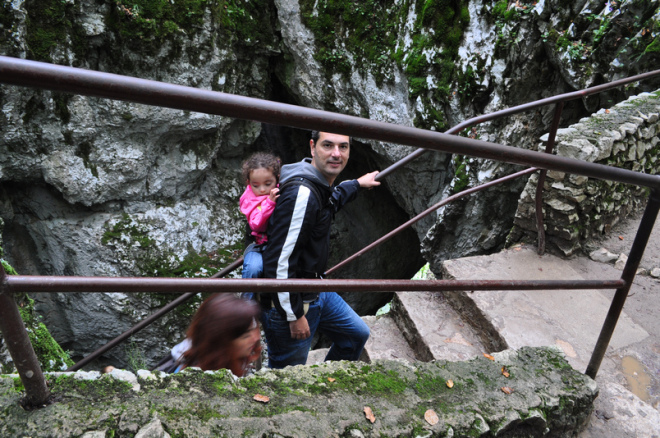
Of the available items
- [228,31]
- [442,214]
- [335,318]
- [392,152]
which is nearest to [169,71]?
[228,31]

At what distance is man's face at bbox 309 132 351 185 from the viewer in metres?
1.75

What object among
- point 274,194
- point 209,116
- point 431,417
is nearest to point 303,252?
point 274,194

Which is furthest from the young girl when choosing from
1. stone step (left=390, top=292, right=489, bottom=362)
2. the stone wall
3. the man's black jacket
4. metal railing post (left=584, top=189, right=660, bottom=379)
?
the stone wall

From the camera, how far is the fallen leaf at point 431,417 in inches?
43.3

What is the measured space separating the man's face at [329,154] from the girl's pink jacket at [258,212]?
0.31 m

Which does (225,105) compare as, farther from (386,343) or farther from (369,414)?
(386,343)

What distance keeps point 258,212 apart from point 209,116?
539 cm

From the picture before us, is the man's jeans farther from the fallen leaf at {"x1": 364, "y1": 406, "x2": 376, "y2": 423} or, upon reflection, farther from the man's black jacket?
the fallen leaf at {"x1": 364, "y1": 406, "x2": 376, "y2": 423}

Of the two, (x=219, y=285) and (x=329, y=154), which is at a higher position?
(x=329, y=154)

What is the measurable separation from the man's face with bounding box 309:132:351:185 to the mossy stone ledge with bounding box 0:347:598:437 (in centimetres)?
86

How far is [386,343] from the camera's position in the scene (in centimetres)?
238

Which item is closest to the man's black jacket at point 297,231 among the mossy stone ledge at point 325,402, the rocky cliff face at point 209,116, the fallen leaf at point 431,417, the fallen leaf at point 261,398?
the mossy stone ledge at point 325,402

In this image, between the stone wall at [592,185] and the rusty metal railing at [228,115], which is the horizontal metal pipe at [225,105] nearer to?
the rusty metal railing at [228,115]

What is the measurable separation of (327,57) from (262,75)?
63.0 inches
